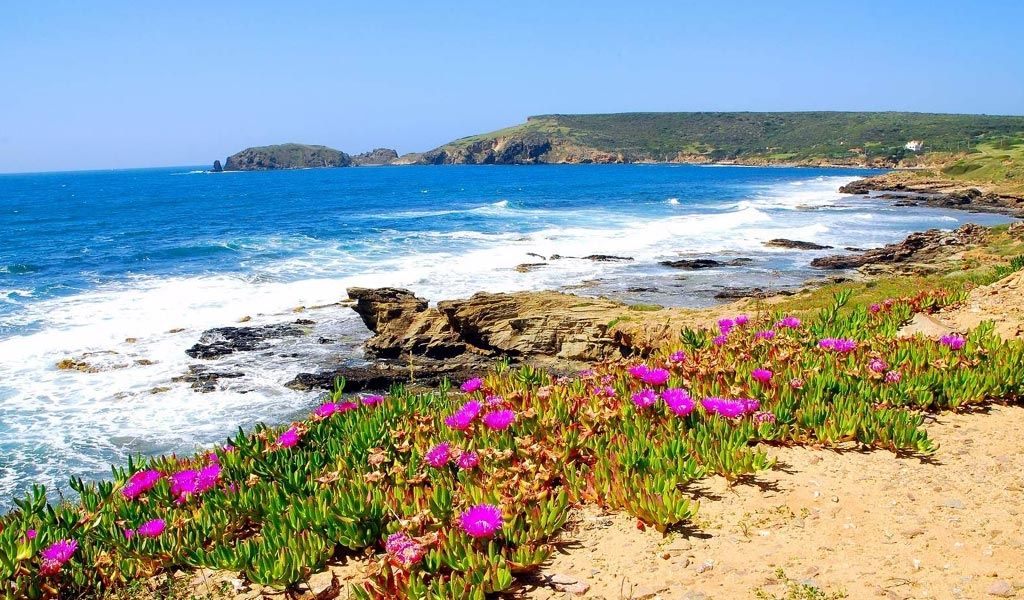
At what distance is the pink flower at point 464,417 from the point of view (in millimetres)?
5148

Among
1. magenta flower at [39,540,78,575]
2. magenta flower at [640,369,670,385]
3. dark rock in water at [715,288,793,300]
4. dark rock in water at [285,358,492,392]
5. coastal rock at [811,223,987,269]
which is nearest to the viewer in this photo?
magenta flower at [39,540,78,575]

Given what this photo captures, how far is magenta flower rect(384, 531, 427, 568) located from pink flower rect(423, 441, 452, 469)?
0.87 m

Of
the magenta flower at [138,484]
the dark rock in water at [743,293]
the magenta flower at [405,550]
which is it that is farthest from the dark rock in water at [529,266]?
the magenta flower at [405,550]

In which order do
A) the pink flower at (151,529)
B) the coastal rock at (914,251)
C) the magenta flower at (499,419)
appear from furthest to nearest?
the coastal rock at (914,251) → the magenta flower at (499,419) → the pink flower at (151,529)

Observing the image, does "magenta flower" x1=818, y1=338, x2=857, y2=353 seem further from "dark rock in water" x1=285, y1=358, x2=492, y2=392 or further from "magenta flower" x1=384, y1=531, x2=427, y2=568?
"dark rock in water" x1=285, y1=358, x2=492, y2=392

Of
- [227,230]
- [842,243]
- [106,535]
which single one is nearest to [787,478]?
[106,535]

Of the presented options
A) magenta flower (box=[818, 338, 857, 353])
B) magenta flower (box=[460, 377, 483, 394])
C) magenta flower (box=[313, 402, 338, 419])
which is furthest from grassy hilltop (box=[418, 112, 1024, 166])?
magenta flower (box=[313, 402, 338, 419])

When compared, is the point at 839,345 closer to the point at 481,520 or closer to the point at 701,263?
the point at 481,520

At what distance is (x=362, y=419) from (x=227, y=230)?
5207 cm

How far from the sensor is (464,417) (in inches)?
204

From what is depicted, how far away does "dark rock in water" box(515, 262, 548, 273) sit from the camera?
3222cm

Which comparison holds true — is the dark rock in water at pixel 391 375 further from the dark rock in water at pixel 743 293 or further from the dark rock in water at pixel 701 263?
the dark rock in water at pixel 701 263

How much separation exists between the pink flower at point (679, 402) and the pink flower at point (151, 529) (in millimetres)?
3437

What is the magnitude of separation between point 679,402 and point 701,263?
28323 millimetres
